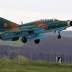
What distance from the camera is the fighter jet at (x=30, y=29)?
6581 centimetres

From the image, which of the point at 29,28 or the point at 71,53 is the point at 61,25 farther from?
the point at 71,53

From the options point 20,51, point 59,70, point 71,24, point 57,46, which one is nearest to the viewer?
point 59,70

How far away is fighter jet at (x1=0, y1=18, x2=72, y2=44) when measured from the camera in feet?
216

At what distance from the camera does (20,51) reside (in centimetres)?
11381

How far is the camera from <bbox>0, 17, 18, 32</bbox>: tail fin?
6788 cm

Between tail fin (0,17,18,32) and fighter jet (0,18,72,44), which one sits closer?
fighter jet (0,18,72,44)

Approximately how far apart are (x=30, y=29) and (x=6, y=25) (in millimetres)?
3513

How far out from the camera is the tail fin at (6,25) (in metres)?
67.9

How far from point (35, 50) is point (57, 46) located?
10.0 metres

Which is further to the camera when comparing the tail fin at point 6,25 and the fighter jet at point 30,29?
the tail fin at point 6,25

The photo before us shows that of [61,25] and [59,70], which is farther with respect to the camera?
[61,25]

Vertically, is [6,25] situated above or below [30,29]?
above

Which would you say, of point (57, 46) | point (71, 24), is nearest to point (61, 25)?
point (71, 24)

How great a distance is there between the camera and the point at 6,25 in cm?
6806
